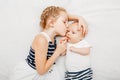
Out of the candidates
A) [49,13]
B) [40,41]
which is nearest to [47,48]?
[40,41]

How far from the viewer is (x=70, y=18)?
145cm

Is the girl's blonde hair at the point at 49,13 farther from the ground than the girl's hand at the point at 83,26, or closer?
farther from the ground

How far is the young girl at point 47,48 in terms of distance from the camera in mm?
1390

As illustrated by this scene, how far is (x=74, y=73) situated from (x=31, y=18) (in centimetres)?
35

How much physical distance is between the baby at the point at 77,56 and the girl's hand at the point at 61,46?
2cm

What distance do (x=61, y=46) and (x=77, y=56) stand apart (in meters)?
0.09

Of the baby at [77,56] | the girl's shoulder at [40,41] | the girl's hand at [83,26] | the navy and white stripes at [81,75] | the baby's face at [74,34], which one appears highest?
the girl's hand at [83,26]

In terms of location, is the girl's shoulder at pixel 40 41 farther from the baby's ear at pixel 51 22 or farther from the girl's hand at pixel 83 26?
the girl's hand at pixel 83 26

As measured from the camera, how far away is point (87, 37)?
1.46 metres

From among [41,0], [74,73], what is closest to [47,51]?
[74,73]

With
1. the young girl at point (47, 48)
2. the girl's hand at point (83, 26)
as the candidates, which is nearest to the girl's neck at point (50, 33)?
the young girl at point (47, 48)

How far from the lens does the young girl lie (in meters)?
1.39
